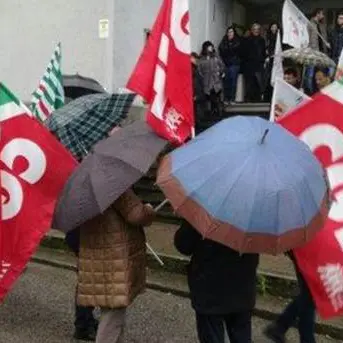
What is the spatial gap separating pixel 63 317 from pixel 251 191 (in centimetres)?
305

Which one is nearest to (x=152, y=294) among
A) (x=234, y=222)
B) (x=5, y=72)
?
(x=234, y=222)

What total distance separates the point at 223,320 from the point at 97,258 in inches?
34.6

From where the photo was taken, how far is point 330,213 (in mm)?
3809

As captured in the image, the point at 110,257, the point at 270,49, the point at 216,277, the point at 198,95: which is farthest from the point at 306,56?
the point at 216,277

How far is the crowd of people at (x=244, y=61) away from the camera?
11258mm

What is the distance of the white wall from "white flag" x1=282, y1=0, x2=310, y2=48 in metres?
3.04

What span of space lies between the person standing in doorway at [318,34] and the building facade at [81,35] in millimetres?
2145

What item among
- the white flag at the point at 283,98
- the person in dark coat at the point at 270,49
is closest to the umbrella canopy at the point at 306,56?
the person in dark coat at the point at 270,49

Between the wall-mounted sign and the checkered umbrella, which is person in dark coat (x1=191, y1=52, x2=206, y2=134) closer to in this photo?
the wall-mounted sign

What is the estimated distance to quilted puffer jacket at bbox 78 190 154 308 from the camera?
4023 mm

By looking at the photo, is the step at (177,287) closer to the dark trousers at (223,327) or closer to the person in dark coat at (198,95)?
the dark trousers at (223,327)

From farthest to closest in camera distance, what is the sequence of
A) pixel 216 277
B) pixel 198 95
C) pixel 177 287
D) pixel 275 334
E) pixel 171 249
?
pixel 198 95
pixel 171 249
pixel 177 287
pixel 275 334
pixel 216 277

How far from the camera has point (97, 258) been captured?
160 inches

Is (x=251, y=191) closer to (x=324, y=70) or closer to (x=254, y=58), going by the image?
(x=324, y=70)
